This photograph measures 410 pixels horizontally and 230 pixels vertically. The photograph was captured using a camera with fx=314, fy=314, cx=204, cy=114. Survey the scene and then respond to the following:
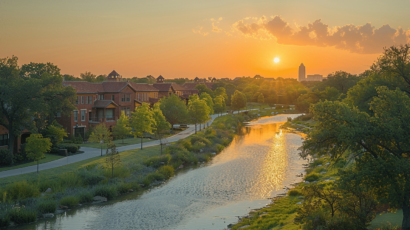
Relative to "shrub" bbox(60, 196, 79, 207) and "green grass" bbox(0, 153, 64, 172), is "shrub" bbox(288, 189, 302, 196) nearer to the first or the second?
"shrub" bbox(60, 196, 79, 207)

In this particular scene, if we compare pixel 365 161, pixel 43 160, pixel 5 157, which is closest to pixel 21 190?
pixel 5 157

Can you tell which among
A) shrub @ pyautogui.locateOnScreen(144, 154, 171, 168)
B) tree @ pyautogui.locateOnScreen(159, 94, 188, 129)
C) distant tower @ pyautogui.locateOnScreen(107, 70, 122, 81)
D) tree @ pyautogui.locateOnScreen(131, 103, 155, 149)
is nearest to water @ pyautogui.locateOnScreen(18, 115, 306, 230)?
shrub @ pyautogui.locateOnScreen(144, 154, 171, 168)

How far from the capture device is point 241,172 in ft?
113

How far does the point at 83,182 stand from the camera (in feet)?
89.3

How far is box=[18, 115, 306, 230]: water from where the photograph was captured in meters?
21.2

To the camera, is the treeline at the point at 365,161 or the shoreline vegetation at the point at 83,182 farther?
the shoreline vegetation at the point at 83,182

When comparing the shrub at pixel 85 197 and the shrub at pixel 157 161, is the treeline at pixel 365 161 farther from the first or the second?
the shrub at pixel 157 161

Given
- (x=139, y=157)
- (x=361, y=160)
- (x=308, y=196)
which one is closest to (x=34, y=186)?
(x=139, y=157)

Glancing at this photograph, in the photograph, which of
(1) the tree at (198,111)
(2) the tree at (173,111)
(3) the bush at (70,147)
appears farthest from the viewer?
(2) the tree at (173,111)

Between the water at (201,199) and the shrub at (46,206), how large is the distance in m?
0.89

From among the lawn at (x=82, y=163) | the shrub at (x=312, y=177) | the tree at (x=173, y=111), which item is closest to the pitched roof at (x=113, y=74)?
the tree at (x=173, y=111)

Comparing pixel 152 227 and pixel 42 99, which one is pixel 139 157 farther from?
pixel 152 227

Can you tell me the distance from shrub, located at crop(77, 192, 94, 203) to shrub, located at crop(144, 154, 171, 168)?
9.36 m

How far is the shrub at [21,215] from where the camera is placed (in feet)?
68.2
